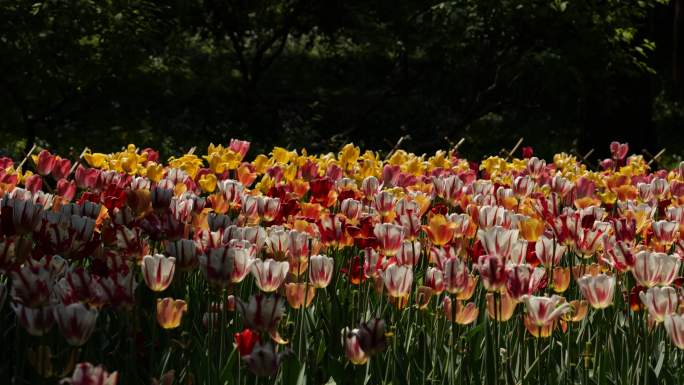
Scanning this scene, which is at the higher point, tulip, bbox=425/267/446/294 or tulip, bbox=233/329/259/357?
tulip, bbox=233/329/259/357

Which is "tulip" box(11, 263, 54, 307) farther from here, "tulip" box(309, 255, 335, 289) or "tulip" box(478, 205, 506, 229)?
"tulip" box(478, 205, 506, 229)

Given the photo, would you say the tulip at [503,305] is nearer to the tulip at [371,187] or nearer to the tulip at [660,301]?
the tulip at [660,301]

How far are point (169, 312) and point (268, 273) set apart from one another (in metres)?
0.31

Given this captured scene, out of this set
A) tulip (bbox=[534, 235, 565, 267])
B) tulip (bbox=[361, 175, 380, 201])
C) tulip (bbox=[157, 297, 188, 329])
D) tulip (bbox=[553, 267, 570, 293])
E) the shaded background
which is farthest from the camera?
the shaded background

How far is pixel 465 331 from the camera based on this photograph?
295 centimetres

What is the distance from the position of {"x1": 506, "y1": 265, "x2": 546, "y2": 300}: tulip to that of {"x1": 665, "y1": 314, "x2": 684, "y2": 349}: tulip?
12.4 inches

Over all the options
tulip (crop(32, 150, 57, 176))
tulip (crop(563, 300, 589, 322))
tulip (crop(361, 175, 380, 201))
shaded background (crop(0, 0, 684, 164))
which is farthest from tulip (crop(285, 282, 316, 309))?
shaded background (crop(0, 0, 684, 164))

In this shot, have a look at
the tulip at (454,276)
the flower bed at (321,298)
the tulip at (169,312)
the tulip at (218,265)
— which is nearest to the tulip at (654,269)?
the flower bed at (321,298)

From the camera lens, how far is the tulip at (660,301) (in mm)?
2449

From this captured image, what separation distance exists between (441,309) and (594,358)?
0.46 m

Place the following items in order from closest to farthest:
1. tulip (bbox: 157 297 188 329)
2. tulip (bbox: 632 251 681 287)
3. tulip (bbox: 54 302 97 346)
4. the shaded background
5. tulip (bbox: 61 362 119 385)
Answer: tulip (bbox: 61 362 119 385) < tulip (bbox: 54 302 97 346) < tulip (bbox: 157 297 188 329) < tulip (bbox: 632 251 681 287) < the shaded background

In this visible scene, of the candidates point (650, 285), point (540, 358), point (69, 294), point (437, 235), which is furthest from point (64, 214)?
point (650, 285)

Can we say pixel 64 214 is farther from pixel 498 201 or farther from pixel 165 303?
pixel 498 201

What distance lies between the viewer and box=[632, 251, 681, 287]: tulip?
8.53ft
